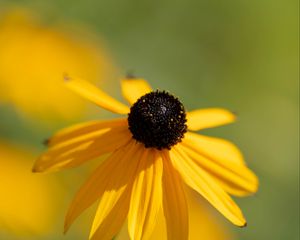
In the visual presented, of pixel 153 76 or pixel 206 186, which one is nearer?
pixel 206 186

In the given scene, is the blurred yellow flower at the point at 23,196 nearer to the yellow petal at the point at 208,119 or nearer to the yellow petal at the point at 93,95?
the yellow petal at the point at 93,95

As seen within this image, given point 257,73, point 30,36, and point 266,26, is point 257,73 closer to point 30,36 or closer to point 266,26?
point 266,26

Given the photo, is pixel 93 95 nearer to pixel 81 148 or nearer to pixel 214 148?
pixel 81 148

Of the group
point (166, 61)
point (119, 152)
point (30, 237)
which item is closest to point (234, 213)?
point (119, 152)

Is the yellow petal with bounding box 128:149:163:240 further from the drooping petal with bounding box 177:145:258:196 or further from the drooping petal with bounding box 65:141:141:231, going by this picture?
the drooping petal with bounding box 177:145:258:196

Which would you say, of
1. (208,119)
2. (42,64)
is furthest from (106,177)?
(42,64)

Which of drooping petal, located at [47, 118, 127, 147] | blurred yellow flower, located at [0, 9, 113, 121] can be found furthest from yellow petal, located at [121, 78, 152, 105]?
blurred yellow flower, located at [0, 9, 113, 121]
